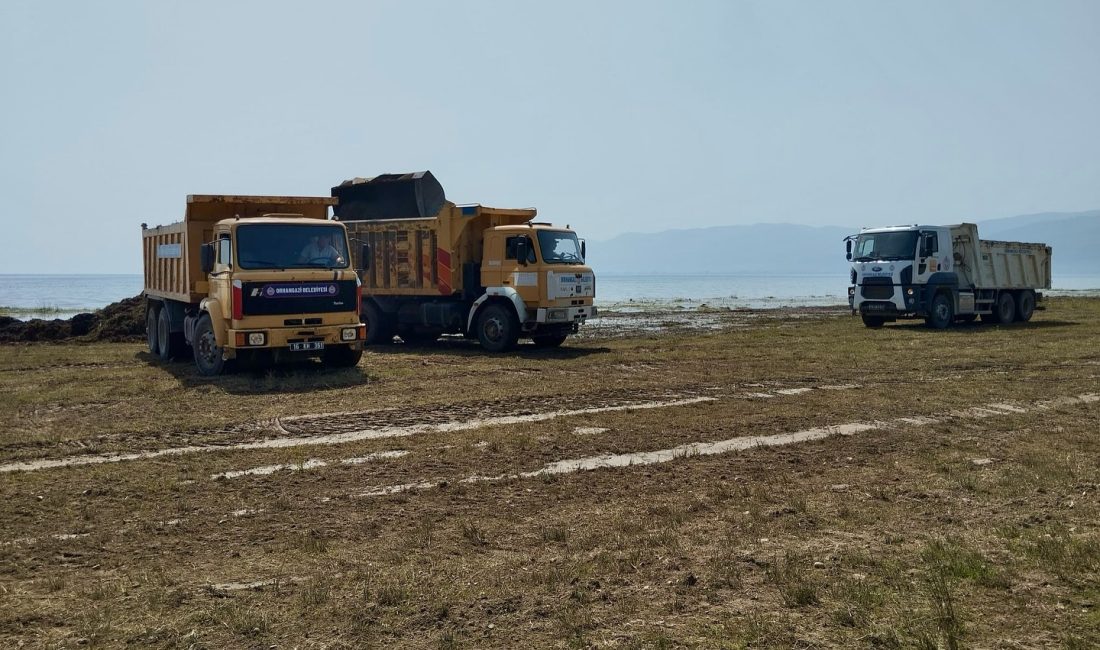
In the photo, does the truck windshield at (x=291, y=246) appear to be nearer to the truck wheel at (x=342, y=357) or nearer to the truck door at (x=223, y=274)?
the truck door at (x=223, y=274)

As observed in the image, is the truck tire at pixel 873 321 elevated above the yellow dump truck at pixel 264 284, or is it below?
below

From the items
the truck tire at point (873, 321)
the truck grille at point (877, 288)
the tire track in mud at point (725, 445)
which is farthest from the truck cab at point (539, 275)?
the truck tire at point (873, 321)

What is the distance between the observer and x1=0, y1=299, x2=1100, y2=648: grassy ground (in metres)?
4.51

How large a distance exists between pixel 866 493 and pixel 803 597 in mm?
2573

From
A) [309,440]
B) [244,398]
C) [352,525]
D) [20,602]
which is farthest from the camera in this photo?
[244,398]

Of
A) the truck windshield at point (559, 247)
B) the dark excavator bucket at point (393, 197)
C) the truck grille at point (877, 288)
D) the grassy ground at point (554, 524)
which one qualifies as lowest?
the grassy ground at point (554, 524)

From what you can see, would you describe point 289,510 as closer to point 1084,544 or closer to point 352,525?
point 352,525

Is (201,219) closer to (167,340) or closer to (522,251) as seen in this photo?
(167,340)

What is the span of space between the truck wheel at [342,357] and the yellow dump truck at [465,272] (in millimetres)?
1974

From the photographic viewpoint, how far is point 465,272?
1992 cm

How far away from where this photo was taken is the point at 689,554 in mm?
5566

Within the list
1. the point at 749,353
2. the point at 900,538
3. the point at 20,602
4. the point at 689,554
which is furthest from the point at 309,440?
the point at 749,353

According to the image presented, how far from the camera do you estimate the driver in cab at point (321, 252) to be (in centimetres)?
1463

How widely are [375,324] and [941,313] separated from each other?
1597 centimetres
